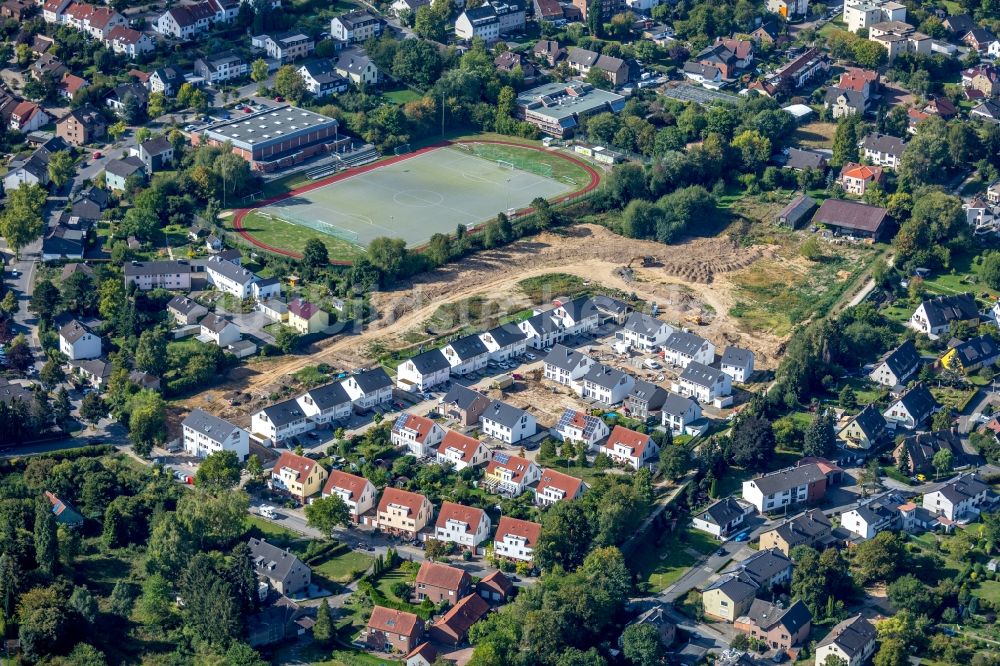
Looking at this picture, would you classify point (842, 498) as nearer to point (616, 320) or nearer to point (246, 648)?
point (616, 320)

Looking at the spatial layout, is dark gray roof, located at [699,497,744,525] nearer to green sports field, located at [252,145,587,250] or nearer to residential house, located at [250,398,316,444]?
residential house, located at [250,398,316,444]

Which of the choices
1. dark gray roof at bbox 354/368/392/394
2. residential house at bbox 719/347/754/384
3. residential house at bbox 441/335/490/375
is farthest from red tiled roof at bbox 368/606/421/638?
residential house at bbox 719/347/754/384

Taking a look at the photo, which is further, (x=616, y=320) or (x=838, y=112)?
(x=838, y=112)

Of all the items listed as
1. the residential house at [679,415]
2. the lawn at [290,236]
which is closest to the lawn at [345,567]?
the residential house at [679,415]

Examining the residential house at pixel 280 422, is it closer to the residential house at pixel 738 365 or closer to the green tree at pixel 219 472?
the green tree at pixel 219 472

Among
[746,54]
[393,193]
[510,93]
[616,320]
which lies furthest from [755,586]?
[746,54]

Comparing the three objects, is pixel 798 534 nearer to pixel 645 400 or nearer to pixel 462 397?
pixel 645 400

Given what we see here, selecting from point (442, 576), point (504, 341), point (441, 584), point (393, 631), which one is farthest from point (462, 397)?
point (393, 631)

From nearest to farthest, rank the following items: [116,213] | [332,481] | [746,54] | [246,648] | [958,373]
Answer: [246,648]
[332,481]
[958,373]
[116,213]
[746,54]
